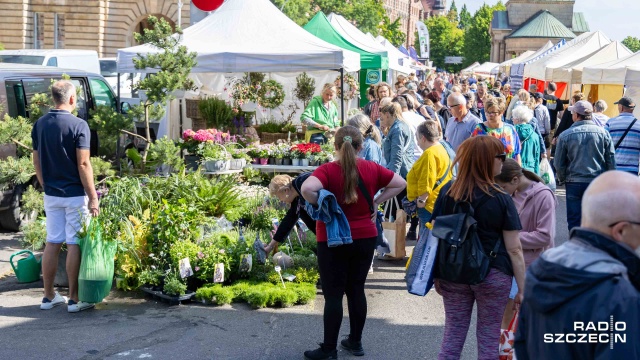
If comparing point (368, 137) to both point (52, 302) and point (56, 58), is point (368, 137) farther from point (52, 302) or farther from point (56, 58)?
point (56, 58)

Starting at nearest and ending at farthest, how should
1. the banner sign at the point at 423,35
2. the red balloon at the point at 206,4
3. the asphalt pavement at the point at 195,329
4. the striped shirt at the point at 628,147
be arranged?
1. the asphalt pavement at the point at 195,329
2. the striped shirt at the point at 628,147
3. the red balloon at the point at 206,4
4. the banner sign at the point at 423,35

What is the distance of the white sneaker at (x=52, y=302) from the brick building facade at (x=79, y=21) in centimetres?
3537

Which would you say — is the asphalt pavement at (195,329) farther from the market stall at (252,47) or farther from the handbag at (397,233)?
the market stall at (252,47)

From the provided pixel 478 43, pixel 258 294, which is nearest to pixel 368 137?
pixel 258 294

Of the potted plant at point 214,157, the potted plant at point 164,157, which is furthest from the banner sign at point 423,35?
the potted plant at point 164,157

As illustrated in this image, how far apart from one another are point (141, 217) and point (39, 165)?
4.30ft

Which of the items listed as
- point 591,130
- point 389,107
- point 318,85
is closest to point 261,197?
point 389,107

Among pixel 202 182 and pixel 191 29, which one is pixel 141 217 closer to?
pixel 202 182

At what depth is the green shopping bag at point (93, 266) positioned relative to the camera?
7062mm

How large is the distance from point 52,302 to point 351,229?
3.05 metres

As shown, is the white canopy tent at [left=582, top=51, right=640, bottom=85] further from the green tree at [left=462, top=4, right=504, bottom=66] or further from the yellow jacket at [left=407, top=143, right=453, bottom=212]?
the green tree at [left=462, top=4, right=504, bottom=66]

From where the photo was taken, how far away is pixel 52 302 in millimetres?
7301

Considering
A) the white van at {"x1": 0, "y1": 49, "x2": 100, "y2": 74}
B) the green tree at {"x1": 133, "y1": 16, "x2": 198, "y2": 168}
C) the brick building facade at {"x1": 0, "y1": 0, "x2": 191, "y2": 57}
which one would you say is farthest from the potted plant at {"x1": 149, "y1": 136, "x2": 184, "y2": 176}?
the brick building facade at {"x1": 0, "y1": 0, "x2": 191, "y2": 57}

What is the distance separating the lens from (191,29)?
45.4 feet
